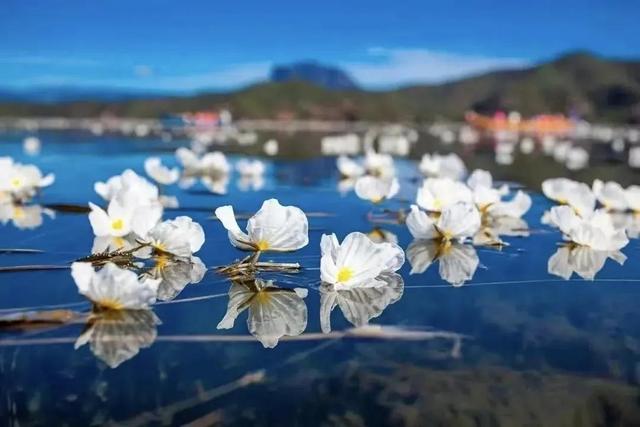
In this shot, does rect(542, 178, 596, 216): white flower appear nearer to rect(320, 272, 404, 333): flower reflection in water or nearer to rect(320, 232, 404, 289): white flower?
rect(320, 272, 404, 333): flower reflection in water

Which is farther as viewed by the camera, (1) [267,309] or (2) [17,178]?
(2) [17,178]

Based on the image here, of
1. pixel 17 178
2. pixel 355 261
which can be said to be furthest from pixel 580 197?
pixel 17 178

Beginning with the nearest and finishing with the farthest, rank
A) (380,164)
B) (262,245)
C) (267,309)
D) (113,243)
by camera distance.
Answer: (267,309)
(262,245)
(113,243)
(380,164)

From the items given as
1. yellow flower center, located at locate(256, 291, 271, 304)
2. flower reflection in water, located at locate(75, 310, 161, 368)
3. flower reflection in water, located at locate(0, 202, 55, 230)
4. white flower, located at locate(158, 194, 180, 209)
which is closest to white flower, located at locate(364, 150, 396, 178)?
white flower, located at locate(158, 194, 180, 209)

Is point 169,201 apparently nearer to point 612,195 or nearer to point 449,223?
point 449,223

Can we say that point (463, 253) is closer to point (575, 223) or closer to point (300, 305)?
point (575, 223)

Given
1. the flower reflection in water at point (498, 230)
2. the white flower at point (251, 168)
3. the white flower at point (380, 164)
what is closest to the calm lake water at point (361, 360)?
the flower reflection in water at point (498, 230)
